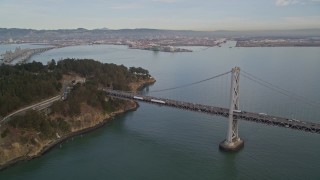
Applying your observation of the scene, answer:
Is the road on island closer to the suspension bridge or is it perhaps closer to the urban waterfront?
the urban waterfront

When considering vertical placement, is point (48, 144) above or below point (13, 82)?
below

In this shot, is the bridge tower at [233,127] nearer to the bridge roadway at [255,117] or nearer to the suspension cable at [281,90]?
the bridge roadway at [255,117]

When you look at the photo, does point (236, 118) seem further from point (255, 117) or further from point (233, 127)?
point (255, 117)

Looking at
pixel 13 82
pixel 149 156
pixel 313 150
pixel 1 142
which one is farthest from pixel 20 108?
pixel 313 150

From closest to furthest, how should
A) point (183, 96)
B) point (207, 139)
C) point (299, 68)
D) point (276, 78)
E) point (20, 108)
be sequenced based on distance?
point (207, 139), point (20, 108), point (183, 96), point (276, 78), point (299, 68)

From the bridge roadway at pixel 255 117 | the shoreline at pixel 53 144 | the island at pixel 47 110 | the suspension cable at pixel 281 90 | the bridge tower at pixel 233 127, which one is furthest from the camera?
the suspension cable at pixel 281 90

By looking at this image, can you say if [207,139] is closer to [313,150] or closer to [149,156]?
[149,156]

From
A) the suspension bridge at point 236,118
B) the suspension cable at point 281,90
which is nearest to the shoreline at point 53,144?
the suspension bridge at point 236,118

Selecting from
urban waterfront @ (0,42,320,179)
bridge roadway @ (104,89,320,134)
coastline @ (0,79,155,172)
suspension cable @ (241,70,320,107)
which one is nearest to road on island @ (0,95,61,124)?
coastline @ (0,79,155,172)
